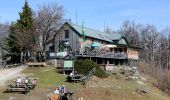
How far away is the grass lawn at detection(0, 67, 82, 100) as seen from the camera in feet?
121

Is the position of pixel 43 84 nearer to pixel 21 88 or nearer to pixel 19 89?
pixel 21 88

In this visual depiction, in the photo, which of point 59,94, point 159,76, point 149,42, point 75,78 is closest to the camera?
point 59,94

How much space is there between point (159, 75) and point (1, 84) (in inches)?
1252

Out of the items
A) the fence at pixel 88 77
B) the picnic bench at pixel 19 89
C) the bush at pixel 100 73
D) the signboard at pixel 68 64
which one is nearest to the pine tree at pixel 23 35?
the signboard at pixel 68 64

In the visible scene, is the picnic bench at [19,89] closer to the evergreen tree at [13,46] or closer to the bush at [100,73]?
the bush at [100,73]

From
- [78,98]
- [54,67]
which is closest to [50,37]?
[54,67]

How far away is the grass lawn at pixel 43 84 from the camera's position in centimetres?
3691

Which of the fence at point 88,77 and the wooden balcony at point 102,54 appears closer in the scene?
the fence at point 88,77

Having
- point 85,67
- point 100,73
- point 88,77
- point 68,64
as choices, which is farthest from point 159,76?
point 88,77

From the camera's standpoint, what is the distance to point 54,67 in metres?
57.1

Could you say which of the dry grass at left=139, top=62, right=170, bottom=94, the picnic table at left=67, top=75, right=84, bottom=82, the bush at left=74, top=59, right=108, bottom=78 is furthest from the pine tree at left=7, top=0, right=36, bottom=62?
the dry grass at left=139, top=62, right=170, bottom=94

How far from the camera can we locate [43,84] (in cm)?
4400

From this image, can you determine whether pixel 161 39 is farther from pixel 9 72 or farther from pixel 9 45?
pixel 9 72

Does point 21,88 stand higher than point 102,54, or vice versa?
point 102,54
